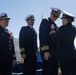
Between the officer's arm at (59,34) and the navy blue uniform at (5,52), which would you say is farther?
the navy blue uniform at (5,52)

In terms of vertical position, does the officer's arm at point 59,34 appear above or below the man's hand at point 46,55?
above

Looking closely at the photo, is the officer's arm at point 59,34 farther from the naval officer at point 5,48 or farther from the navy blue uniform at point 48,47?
the naval officer at point 5,48

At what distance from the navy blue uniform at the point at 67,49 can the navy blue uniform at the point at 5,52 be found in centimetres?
126

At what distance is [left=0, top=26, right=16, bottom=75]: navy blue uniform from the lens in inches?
215

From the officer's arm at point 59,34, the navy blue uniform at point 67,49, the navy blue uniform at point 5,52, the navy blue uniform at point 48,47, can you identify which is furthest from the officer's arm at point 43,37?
the navy blue uniform at point 5,52

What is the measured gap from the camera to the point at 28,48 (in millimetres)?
6273

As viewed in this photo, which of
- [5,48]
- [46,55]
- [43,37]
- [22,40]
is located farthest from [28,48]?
[46,55]

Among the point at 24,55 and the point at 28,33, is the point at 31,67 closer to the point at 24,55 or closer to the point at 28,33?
the point at 24,55

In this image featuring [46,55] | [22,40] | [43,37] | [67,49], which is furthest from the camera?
[22,40]

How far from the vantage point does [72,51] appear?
16.1 feet

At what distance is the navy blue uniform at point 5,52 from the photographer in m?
5.47

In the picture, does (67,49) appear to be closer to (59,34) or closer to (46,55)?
(59,34)

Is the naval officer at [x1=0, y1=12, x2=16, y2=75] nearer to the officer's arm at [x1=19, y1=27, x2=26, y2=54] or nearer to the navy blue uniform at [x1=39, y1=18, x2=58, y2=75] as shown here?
the officer's arm at [x1=19, y1=27, x2=26, y2=54]

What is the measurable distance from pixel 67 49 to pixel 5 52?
4.91 feet
